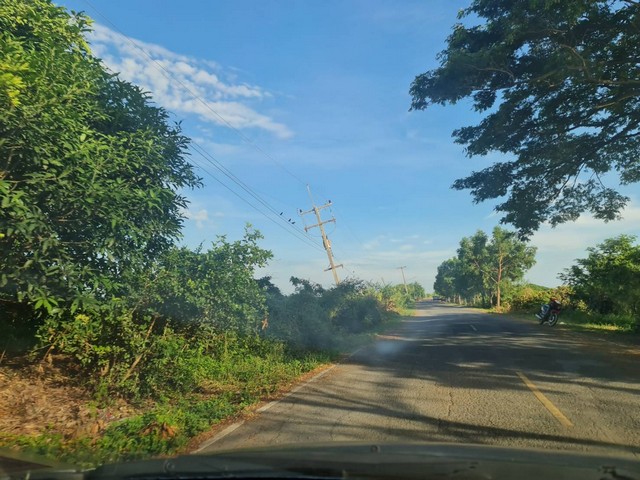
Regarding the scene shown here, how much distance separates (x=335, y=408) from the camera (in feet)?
25.6

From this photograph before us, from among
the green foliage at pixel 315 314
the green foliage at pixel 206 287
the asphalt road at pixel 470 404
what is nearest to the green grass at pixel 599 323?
the asphalt road at pixel 470 404

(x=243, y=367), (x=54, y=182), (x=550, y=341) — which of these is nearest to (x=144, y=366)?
(x=243, y=367)

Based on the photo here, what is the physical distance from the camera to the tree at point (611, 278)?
2048 centimetres

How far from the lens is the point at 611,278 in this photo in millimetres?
21656

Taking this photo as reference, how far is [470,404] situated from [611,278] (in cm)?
1733

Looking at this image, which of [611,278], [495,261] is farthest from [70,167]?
[495,261]

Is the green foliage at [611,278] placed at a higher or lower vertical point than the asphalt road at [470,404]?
higher

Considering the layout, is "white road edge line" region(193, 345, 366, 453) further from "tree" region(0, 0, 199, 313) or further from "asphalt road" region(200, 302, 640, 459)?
"tree" region(0, 0, 199, 313)

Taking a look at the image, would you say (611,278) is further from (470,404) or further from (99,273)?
(99,273)

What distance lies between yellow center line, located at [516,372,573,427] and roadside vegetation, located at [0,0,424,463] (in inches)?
181

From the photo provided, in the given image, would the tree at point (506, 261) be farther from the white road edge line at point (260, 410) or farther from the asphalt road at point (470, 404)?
the white road edge line at point (260, 410)

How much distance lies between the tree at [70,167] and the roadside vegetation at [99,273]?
21mm

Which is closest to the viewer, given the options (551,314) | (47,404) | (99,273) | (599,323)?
(99,273)

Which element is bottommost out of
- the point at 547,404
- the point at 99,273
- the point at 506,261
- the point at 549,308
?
the point at 547,404
